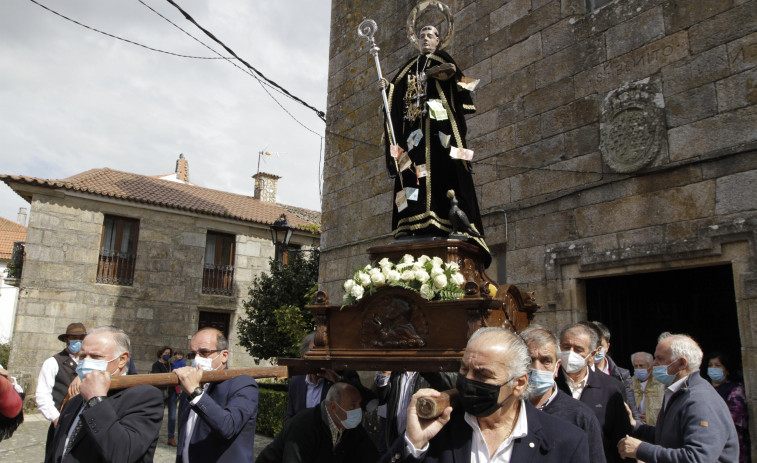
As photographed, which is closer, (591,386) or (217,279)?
(591,386)

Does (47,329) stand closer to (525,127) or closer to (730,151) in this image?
(525,127)

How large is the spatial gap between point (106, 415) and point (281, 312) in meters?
10.0

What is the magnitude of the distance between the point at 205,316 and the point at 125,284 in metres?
2.61

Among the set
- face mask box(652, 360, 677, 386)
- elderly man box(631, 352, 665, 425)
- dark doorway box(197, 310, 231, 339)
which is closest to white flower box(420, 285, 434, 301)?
face mask box(652, 360, 677, 386)

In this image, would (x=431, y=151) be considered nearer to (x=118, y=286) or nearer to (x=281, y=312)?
(x=281, y=312)

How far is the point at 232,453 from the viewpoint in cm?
321

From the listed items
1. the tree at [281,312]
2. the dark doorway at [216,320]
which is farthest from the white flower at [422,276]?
the dark doorway at [216,320]

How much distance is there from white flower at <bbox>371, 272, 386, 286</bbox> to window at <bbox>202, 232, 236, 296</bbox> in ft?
53.4

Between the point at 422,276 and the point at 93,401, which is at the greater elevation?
the point at 422,276

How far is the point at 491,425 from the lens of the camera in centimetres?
203

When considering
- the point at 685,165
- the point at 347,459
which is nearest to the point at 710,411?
the point at 347,459

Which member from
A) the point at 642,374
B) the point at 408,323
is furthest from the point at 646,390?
the point at 408,323

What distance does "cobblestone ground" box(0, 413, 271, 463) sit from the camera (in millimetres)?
8102

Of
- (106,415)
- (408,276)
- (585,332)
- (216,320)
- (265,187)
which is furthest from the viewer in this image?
(265,187)
